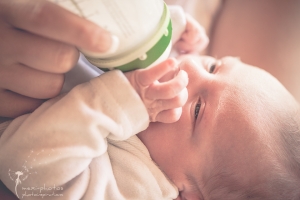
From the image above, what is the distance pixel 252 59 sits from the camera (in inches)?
51.2

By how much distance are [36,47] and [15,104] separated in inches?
8.0

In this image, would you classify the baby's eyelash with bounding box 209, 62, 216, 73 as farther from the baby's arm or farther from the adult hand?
the adult hand

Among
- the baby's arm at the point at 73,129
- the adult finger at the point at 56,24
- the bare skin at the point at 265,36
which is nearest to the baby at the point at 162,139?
the baby's arm at the point at 73,129

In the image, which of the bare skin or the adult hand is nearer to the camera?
the adult hand

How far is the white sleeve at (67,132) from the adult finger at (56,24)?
5.7 inches

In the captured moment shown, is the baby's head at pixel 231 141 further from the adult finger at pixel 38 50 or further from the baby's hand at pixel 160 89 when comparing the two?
the adult finger at pixel 38 50

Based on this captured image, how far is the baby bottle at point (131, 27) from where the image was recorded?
0.51 metres

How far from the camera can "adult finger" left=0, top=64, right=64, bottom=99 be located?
64 cm

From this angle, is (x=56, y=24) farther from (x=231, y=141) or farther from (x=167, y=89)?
(x=231, y=141)

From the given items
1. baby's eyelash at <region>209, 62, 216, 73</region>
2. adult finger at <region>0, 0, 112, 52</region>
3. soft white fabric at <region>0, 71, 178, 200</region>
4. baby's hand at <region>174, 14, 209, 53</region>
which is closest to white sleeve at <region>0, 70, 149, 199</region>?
soft white fabric at <region>0, 71, 178, 200</region>

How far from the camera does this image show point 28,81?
647 millimetres

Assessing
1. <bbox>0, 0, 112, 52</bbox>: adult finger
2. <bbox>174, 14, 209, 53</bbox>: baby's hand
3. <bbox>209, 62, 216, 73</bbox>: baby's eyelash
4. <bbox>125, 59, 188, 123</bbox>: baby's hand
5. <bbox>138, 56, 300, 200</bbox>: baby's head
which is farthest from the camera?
<bbox>174, 14, 209, 53</bbox>: baby's hand

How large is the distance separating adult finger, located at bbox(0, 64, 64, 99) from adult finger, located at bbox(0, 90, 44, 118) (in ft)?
0.11

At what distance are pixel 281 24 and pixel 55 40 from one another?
1.02m
